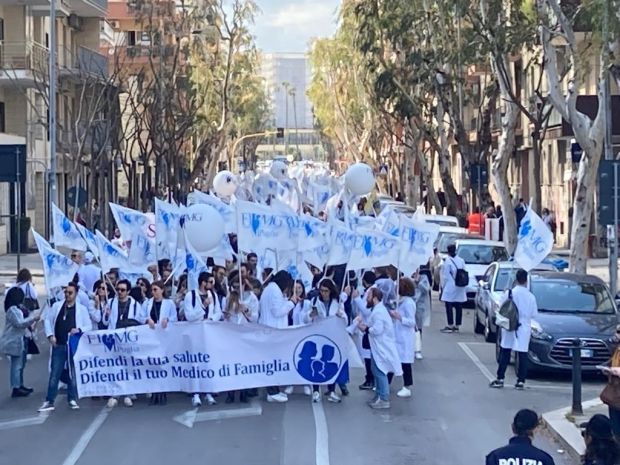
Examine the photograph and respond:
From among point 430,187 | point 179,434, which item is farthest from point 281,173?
point 179,434

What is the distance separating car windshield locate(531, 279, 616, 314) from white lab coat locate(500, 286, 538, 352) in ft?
5.73

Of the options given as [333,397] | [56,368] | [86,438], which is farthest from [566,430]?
[56,368]

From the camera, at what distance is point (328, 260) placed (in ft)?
58.4

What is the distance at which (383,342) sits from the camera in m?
15.5

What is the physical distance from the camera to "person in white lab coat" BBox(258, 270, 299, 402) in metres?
16.2

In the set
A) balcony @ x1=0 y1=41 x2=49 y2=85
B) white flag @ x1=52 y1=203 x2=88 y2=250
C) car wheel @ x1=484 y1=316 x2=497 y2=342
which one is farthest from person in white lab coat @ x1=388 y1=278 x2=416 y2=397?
balcony @ x1=0 y1=41 x2=49 y2=85

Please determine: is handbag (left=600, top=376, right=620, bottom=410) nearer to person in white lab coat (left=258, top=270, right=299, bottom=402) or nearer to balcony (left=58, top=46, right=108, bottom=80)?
person in white lab coat (left=258, top=270, right=299, bottom=402)

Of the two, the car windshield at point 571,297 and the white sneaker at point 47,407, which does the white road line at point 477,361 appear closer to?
the car windshield at point 571,297

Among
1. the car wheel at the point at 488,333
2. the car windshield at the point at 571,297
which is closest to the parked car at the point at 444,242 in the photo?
the car wheel at the point at 488,333

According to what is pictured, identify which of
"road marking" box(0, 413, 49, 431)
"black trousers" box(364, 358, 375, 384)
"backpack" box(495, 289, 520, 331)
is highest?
"backpack" box(495, 289, 520, 331)

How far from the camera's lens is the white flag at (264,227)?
1756 centimetres

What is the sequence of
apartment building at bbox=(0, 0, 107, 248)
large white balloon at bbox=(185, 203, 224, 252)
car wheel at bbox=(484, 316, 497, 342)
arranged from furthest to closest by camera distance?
1. apartment building at bbox=(0, 0, 107, 248)
2. car wheel at bbox=(484, 316, 497, 342)
3. large white balloon at bbox=(185, 203, 224, 252)

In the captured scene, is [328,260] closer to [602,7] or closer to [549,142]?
[602,7]

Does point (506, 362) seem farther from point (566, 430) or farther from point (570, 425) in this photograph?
point (566, 430)
